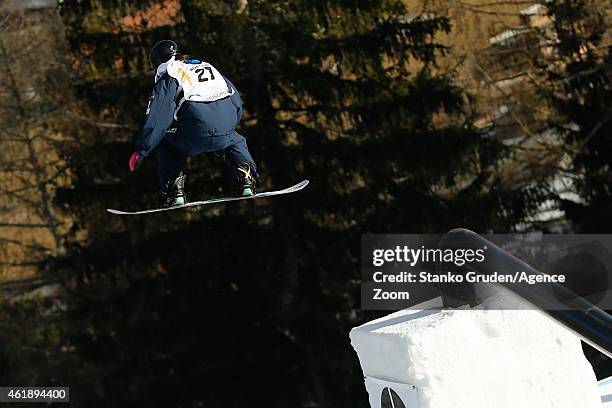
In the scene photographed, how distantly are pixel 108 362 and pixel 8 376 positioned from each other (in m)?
2.23

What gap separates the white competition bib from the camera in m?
6.50

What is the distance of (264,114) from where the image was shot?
1669cm

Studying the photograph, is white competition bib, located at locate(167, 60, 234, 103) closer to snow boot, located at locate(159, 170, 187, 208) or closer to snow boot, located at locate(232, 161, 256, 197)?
snow boot, located at locate(232, 161, 256, 197)

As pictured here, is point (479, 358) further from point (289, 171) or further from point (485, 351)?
point (289, 171)

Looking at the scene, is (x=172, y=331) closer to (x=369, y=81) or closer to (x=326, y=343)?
(x=326, y=343)


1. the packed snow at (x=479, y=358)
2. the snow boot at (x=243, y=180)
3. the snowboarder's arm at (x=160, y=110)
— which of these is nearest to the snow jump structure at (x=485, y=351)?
the packed snow at (x=479, y=358)

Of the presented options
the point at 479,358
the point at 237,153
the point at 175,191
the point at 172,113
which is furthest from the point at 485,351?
the point at 175,191

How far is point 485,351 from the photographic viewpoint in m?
4.82

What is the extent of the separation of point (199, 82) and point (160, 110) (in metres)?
0.33

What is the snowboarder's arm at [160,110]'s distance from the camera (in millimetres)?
6469

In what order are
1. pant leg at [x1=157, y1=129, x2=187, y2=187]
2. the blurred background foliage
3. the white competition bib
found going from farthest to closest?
1. the blurred background foliage
2. pant leg at [x1=157, y1=129, x2=187, y2=187]
3. the white competition bib

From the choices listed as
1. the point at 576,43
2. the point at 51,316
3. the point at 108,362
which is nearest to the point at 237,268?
the point at 108,362

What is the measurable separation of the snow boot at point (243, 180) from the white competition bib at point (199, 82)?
2.40 feet

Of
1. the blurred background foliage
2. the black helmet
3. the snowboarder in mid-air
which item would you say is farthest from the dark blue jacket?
the blurred background foliage
